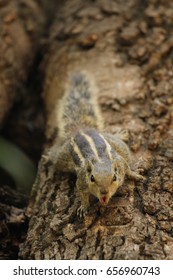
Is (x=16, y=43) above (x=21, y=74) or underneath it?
above

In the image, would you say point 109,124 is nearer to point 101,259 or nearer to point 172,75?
point 172,75

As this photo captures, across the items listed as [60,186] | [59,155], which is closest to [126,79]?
[59,155]

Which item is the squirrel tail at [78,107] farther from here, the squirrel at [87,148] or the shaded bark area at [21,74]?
the shaded bark area at [21,74]

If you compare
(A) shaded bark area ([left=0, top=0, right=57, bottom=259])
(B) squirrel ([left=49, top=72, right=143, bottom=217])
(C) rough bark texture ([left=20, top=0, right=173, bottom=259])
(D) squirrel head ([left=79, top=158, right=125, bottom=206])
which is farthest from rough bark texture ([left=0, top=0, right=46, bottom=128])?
(D) squirrel head ([left=79, top=158, right=125, bottom=206])

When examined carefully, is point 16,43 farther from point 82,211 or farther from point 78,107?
point 82,211

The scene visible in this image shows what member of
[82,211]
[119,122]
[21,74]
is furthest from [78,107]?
[82,211]

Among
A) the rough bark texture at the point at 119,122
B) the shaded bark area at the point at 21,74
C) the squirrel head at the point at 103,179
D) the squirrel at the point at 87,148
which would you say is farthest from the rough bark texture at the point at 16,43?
the squirrel head at the point at 103,179

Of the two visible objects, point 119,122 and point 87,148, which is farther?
point 119,122

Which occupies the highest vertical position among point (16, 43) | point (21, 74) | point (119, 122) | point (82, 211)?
point (16, 43)
